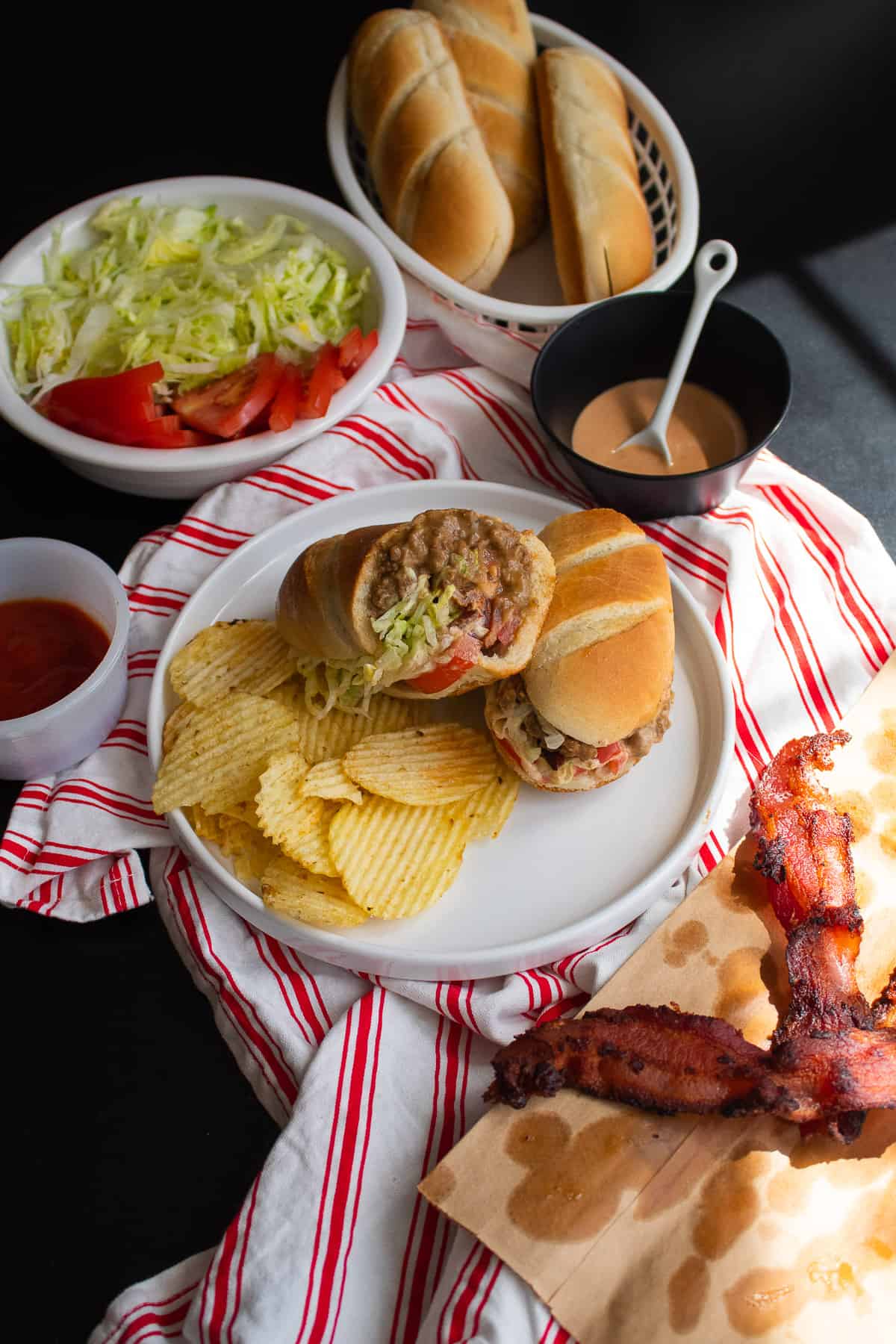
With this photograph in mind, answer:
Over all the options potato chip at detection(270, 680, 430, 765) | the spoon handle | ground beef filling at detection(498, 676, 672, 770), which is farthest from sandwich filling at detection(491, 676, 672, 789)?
the spoon handle

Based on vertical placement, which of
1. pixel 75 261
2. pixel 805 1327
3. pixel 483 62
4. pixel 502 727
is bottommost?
pixel 805 1327

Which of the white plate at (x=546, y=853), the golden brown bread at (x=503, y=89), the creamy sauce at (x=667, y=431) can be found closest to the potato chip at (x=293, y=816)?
the white plate at (x=546, y=853)

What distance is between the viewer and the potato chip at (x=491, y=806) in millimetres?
2266

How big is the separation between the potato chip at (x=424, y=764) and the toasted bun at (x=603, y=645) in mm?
174

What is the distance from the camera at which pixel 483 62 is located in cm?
321

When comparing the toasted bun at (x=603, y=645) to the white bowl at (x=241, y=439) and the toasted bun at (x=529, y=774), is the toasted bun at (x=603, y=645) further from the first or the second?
the white bowl at (x=241, y=439)

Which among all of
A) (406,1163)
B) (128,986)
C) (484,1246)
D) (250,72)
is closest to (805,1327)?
(484,1246)

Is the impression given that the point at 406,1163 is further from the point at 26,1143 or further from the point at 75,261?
the point at 75,261

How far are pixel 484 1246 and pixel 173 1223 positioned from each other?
0.57 metres

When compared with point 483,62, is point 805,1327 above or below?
below

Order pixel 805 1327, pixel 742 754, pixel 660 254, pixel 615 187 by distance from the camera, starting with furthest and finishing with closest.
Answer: pixel 660 254 → pixel 615 187 → pixel 742 754 → pixel 805 1327

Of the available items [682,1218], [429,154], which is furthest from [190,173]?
[682,1218]

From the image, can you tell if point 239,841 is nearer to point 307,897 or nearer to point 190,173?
point 307,897

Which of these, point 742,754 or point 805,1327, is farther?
point 742,754
